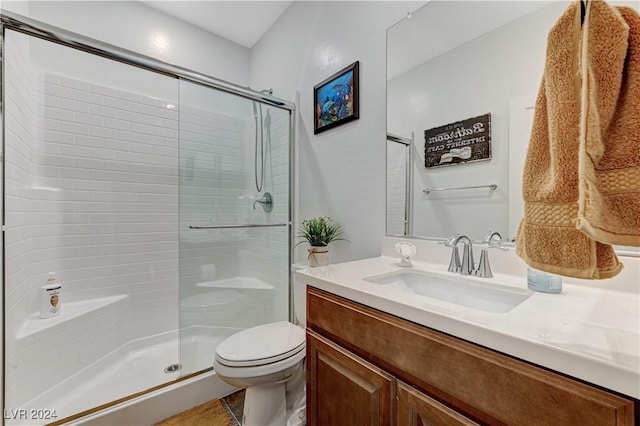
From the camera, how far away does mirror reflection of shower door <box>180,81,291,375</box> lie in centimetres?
171

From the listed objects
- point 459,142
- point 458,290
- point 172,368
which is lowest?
point 172,368

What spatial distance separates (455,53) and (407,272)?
35.9 inches

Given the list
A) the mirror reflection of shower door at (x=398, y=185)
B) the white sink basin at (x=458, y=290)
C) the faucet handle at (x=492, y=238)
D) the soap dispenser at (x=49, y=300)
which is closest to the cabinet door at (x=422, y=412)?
the white sink basin at (x=458, y=290)

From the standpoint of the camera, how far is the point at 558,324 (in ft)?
1.77

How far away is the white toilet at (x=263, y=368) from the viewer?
3.71ft

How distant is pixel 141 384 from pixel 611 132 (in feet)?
6.90

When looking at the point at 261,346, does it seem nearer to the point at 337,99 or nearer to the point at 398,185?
the point at 398,185

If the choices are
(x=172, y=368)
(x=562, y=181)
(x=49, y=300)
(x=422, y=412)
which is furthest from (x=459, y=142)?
(x=49, y=300)

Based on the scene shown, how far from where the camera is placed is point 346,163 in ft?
5.19

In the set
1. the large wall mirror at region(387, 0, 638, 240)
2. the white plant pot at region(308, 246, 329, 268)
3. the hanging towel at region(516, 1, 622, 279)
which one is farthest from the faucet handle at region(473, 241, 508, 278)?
the white plant pot at region(308, 246, 329, 268)

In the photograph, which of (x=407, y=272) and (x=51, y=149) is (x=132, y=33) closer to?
(x=51, y=149)

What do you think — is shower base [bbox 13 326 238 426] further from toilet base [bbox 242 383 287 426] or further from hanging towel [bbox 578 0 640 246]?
hanging towel [bbox 578 0 640 246]

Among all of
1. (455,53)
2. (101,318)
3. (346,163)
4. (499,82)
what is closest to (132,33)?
(346,163)

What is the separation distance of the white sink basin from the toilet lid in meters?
0.56
